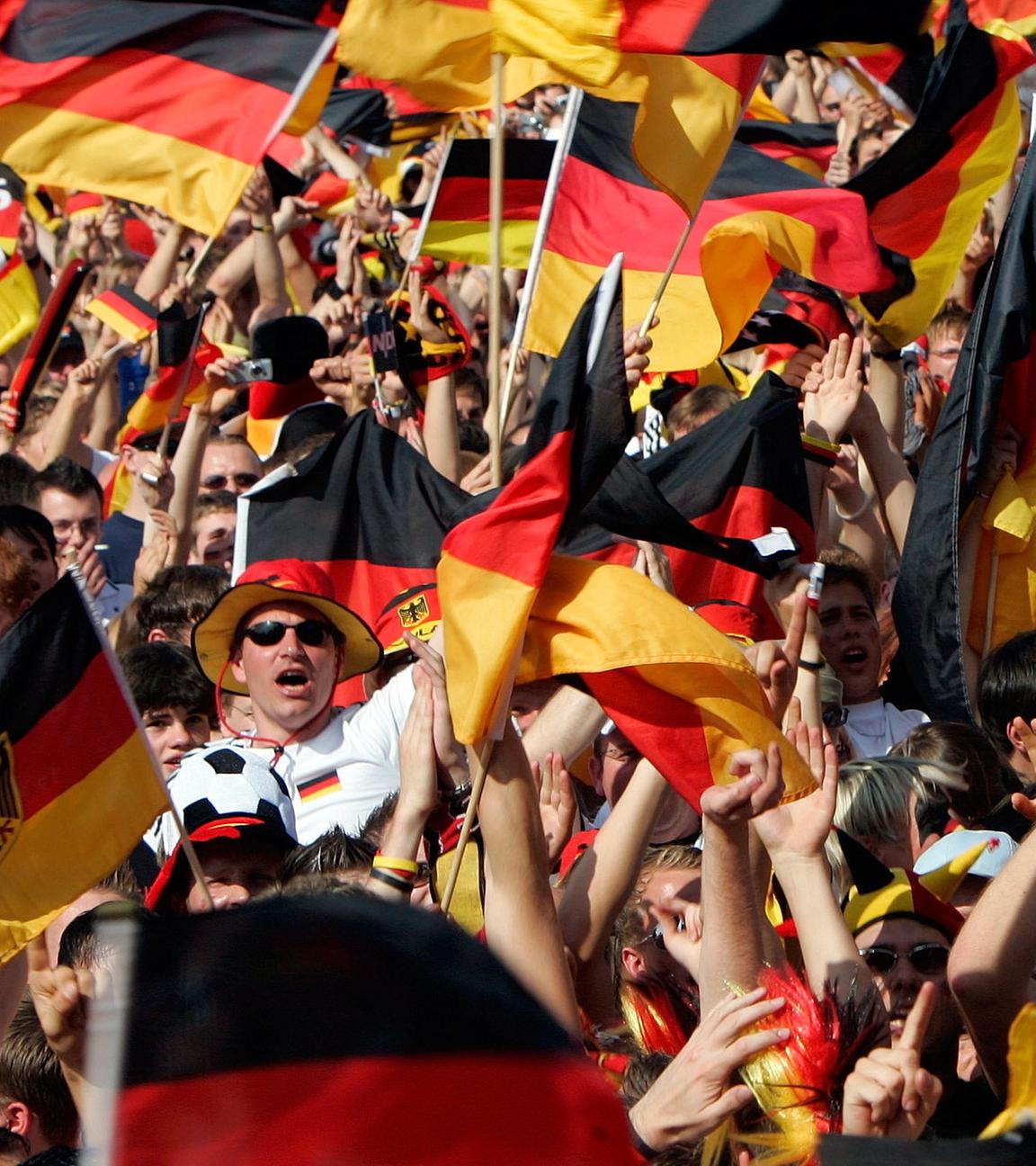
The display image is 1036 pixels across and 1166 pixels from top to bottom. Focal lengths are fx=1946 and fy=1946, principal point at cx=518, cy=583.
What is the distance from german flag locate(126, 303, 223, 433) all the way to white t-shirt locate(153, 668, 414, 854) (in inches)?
109

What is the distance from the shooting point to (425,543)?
6.38m

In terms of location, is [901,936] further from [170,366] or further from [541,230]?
[170,366]

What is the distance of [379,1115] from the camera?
5.41ft

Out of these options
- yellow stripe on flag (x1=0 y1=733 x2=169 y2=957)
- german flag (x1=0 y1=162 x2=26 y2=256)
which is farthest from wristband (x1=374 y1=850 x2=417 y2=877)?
german flag (x1=0 y1=162 x2=26 y2=256)

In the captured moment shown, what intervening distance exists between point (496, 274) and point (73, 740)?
1384 mm

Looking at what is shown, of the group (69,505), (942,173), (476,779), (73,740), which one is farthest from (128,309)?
(476,779)

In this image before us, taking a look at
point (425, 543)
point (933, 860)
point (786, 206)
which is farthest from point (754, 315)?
point (933, 860)

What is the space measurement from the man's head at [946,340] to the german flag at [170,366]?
9.32 ft

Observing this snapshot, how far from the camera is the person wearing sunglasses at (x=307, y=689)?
508cm

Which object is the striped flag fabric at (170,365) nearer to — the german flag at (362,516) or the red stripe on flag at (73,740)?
the german flag at (362,516)

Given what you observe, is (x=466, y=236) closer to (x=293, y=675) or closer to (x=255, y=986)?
(x=293, y=675)

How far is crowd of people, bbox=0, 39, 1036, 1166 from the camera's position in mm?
3082

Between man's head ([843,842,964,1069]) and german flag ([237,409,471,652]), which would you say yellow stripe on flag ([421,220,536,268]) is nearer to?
german flag ([237,409,471,652])

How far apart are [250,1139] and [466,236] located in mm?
5268
